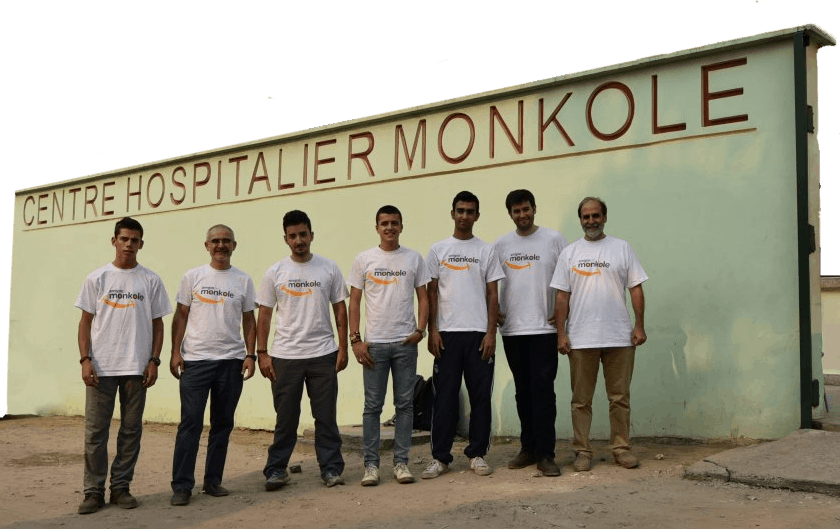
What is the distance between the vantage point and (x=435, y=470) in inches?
217

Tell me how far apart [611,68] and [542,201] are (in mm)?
1177

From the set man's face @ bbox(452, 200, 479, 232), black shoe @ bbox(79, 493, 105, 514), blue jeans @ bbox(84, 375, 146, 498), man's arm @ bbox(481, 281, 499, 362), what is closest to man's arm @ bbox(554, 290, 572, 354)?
man's arm @ bbox(481, 281, 499, 362)

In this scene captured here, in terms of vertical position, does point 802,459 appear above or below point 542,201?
below

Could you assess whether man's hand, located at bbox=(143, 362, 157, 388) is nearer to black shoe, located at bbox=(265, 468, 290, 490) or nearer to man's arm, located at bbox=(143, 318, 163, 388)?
man's arm, located at bbox=(143, 318, 163, 388)

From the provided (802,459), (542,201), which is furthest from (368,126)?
(802,459)

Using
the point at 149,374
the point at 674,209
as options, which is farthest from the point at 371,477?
the point at 674,209

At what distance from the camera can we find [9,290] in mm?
12516

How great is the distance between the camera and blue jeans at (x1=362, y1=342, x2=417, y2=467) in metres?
5.44

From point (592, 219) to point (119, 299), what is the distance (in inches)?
119

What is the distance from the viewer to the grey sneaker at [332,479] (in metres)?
5.51

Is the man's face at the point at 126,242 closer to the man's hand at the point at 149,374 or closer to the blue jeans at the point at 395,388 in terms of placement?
the man's hand at the point at 149,374

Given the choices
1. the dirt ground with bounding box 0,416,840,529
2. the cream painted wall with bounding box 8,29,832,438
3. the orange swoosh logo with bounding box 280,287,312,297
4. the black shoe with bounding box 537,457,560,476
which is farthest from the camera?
the cream painted wall with bounding box 8,29,832,438

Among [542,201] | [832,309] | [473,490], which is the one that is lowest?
[473,490]

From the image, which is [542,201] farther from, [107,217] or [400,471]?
[107,217]
